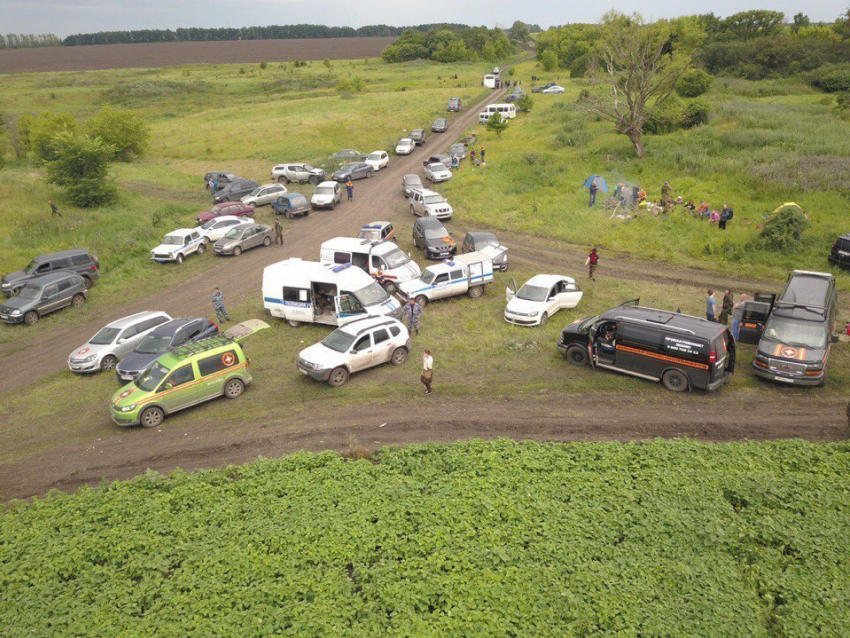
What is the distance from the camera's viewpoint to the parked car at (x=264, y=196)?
3700cm

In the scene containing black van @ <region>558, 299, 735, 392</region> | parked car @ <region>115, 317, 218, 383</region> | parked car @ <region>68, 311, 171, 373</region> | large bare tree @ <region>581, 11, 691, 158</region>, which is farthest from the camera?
large bare tree @ <region>581, 11, 691, 158</region>

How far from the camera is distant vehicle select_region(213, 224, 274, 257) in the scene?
2964 cm

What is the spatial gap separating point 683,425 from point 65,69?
14745cm

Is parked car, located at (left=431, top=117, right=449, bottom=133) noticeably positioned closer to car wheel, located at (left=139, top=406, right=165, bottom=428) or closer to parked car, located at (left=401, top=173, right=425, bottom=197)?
parked car, located at (left=401, top=173, right=425, bottom=197)

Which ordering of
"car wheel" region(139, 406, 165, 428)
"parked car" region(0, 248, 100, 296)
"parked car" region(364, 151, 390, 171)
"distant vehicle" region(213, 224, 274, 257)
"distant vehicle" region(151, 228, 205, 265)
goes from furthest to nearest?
"parked car" region(364, 151, 390, 171)
"distant vehicle" region(213, 224, 274, 257)
"distant vehicle" region(151, 228, 205, 265)
"parked car" region(0, 248, 100, 296)
"car wheel" region(139, 406, 165, 428)

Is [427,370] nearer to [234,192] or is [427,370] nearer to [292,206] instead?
[292,206]

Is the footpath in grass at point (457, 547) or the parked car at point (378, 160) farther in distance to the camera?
the parked car at point (378, 160)

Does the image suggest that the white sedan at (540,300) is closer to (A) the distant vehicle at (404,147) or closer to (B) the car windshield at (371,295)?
(B) the car windshield at (371,295)

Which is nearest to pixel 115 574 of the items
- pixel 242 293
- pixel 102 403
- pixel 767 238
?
pixel 102 403

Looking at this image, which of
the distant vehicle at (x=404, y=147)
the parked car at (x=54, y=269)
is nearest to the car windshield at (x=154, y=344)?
the parked car at (x=54, y=269)

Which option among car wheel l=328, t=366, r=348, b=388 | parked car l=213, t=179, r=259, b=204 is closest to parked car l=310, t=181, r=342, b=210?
parked car l=213, t=179, r=259, b=204

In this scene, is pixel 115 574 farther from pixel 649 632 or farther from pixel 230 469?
pixel 649 632

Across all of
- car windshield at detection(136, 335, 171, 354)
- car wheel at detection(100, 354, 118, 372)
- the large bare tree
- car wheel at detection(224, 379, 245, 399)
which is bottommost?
car wheel at detection(100, 354, 118, 372)

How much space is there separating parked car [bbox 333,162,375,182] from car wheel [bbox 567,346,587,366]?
2863cm
